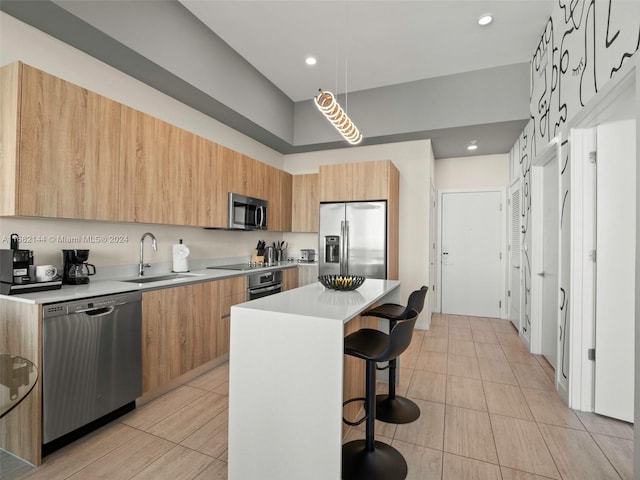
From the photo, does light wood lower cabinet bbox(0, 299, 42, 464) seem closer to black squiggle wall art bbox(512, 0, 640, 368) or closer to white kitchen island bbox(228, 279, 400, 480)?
white kitchen island bbox(228, 279, 400, 480)

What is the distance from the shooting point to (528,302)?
3.79m

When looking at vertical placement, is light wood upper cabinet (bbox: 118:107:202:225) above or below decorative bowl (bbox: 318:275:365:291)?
above

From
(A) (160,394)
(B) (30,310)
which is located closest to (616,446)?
(A) (160,394)

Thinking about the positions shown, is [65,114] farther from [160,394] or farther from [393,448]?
[393,448]

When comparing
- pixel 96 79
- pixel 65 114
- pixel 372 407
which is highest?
pixel 96 79

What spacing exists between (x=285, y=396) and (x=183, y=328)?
5.06ft

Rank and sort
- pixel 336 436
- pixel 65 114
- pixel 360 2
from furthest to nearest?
pixel 360 2 → pixel 65 114 → pixel 336 436

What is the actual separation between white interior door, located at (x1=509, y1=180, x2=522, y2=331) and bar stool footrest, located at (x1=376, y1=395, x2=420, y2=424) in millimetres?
2762

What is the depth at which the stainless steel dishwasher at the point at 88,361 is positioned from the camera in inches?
69.6

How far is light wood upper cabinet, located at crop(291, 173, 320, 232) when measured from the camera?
4801 mm

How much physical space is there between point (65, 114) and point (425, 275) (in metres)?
4.18

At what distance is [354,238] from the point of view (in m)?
4.13

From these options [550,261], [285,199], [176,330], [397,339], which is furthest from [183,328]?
[550,261]

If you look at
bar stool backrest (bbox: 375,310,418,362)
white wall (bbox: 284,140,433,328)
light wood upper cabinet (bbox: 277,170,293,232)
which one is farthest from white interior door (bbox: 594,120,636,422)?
light wood upper cabinet (bbox: 277,170,293,232)
